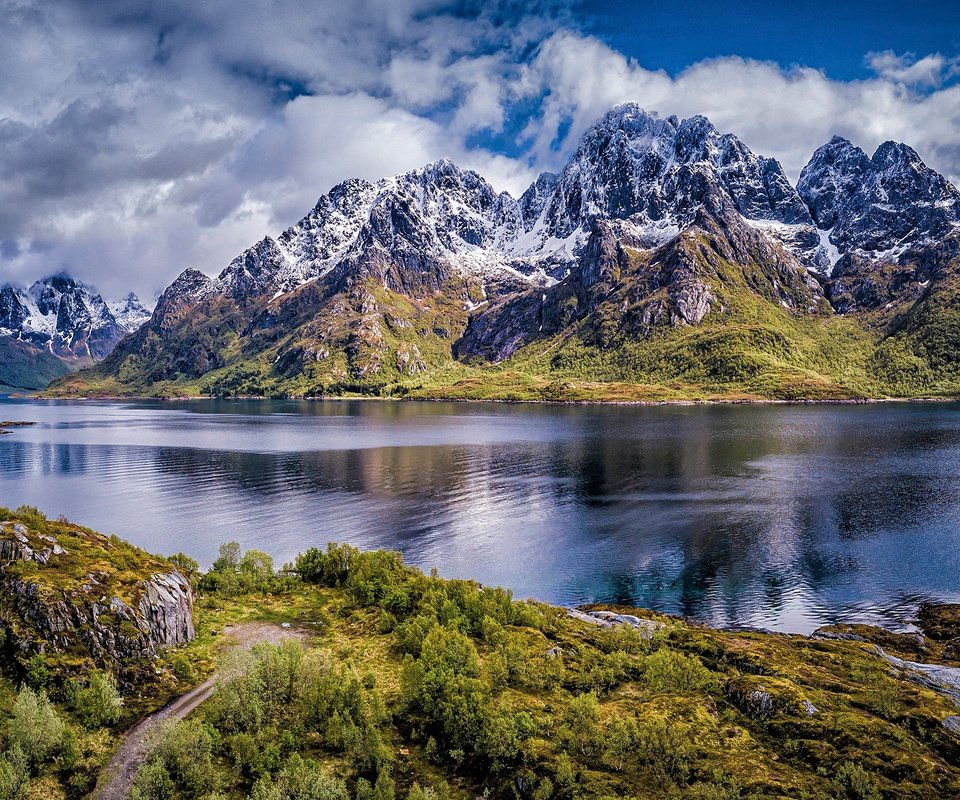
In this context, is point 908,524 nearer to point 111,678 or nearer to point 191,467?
point 111,678

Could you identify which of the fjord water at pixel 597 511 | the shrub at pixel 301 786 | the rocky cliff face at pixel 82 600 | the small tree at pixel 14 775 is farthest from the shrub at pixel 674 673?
the small tree at pixel 14 775

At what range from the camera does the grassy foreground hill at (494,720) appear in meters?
27.9

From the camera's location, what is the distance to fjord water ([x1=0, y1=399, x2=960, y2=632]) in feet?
230

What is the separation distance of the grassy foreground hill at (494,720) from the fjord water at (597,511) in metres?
23.5

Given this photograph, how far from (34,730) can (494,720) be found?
21.5 metres

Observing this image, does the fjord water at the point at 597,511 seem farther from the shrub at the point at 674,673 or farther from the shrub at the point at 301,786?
the shrub at the point at 301,786

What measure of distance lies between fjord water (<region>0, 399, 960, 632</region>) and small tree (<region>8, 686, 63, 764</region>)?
4895 centimetres

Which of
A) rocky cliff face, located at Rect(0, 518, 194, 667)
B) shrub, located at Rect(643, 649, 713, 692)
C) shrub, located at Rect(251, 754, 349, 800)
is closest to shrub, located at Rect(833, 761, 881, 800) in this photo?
shrub, located at Rect(643, 649, 713, 692)

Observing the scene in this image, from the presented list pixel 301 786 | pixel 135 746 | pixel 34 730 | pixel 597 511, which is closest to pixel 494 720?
pixel 301 786

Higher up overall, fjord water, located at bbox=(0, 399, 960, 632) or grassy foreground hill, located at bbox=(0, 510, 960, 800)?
grassy foreground hill, located at bbox=(0, 510, 960, 800)

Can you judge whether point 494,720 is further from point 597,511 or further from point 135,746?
point 597,511

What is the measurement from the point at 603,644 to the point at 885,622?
3269cm

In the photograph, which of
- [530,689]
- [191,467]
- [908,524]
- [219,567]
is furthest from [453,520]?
[191,467]

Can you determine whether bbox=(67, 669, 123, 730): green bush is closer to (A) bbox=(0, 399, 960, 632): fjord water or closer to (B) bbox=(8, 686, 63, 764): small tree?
(B) bbox=(8, 686, 63, 764): small tree
